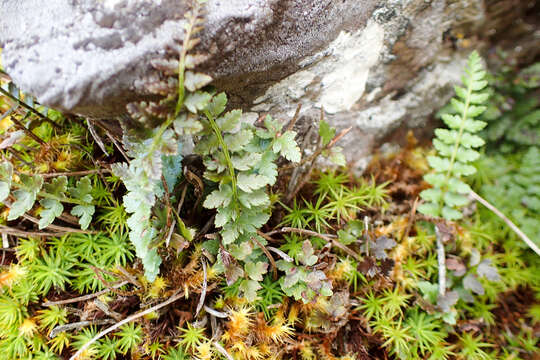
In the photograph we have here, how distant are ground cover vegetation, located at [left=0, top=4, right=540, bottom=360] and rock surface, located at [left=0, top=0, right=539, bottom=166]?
Answer: 0.62ft

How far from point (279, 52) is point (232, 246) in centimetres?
120

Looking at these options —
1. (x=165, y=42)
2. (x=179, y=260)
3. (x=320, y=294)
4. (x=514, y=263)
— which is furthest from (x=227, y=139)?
(x=514, y=263)

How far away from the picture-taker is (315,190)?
2.93 m

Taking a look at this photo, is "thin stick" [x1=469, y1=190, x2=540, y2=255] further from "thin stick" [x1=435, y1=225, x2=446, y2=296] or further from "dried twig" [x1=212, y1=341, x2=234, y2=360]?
"dried twig" [x1=212, y1=341, x2=234, y2=360]

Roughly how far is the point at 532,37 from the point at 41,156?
4375mm

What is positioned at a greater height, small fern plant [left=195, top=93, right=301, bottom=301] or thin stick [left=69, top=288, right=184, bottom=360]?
small fern plant [left=195, top=93, right=301, bottom=301]

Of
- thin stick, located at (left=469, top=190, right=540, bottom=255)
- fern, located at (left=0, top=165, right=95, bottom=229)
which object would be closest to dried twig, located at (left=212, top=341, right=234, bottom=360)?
fern, located at (left=0, top=165, right=95, bottom=229)

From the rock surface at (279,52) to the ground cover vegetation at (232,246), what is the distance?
0.62ft

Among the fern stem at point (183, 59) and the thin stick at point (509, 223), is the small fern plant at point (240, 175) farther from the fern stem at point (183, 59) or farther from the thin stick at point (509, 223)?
the thin stick at point (509, 223)

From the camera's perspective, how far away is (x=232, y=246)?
2283 mm

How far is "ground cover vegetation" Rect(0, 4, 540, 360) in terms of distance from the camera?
2.20m

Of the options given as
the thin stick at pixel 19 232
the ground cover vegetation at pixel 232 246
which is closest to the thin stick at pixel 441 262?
the ground cover vegetation at pixel 232 246

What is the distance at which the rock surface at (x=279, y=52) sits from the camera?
1849 millimetres

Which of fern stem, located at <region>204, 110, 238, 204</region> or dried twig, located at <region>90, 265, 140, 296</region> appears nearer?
fern stem, located at <region>204, 110, 238, 204</region>
